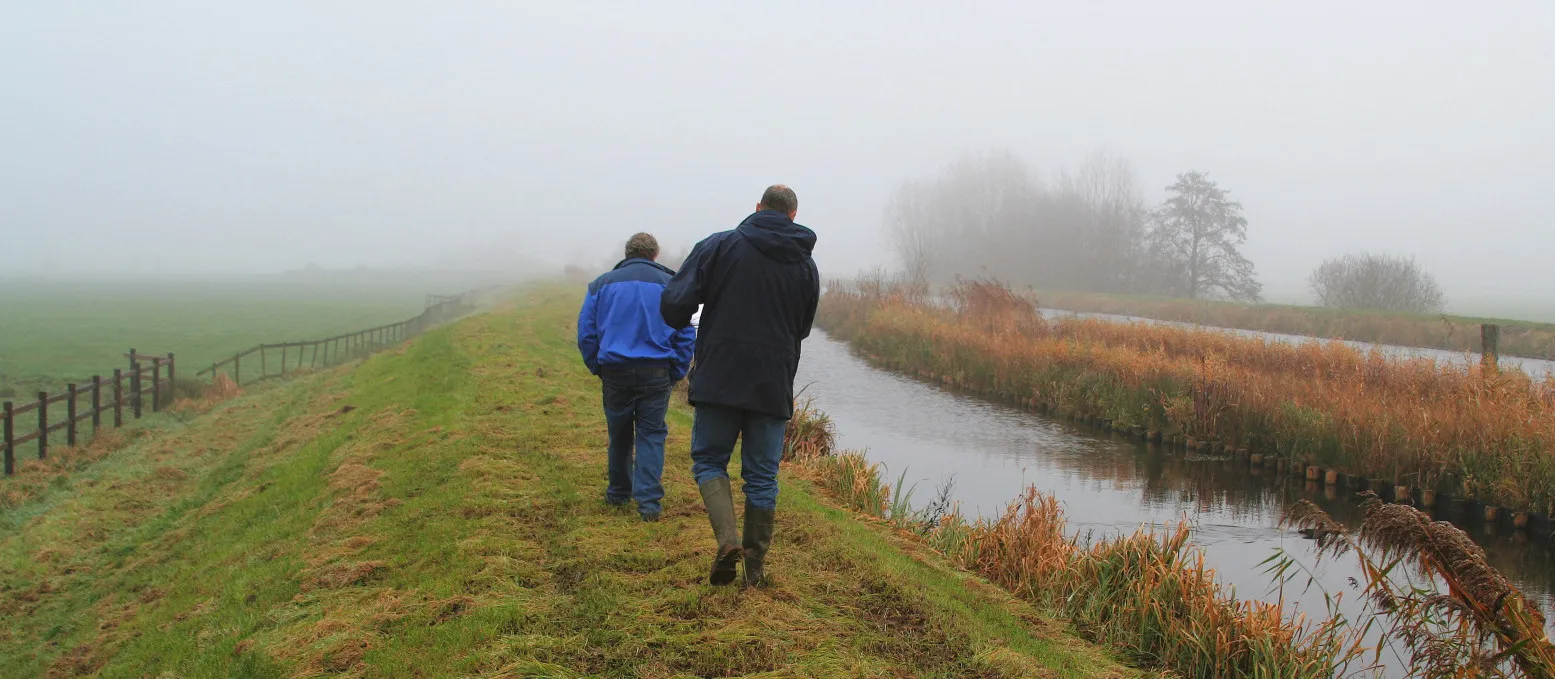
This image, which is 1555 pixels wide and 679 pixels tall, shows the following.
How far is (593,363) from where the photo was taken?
6895 millimetres

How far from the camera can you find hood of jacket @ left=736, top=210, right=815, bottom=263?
5.23m

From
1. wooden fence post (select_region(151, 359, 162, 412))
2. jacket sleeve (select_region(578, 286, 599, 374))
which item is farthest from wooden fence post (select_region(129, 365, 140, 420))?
jacket sleeve (select_region(578, 286, 599, 374))

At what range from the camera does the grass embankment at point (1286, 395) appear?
12.8 m

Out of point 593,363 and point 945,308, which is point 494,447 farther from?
point 945,308

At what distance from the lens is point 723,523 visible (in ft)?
17.7

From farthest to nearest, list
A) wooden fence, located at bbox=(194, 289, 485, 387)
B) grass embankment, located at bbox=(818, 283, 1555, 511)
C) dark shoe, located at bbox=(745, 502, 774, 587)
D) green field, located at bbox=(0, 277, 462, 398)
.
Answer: green field, located at bbox=(0, 277, 462, 398) → wooden fence, located at bbox=(194, 289, 485, 387) → grass embankment, located at bbox=(818, 283, 1555, 511) → dark shoe, located at bbox=(745, 502, 774, 587)

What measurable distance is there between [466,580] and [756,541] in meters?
1.88

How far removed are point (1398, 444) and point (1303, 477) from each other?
151 centimetres

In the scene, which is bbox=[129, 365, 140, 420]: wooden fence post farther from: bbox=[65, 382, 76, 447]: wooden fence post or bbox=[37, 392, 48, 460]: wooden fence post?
bbox=[37, 392, 48, 460]: wooden fence post

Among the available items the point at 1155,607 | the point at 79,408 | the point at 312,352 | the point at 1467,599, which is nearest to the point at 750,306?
the point at 1155,607

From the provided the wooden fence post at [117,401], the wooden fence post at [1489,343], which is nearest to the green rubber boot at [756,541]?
the wooden fence post at [1489,343]

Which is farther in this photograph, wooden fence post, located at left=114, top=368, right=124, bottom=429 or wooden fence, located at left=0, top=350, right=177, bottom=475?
wooden fence post, located at left=114, top=368, right=124, bottom=429

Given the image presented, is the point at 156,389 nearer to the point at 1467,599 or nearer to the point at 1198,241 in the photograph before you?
the point at 1467,599

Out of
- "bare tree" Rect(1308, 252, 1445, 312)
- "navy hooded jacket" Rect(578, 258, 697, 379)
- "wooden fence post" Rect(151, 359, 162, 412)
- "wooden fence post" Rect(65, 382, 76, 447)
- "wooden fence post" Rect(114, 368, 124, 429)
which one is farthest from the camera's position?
"bare tree" Rect(1308, 252, 1445, 312)
